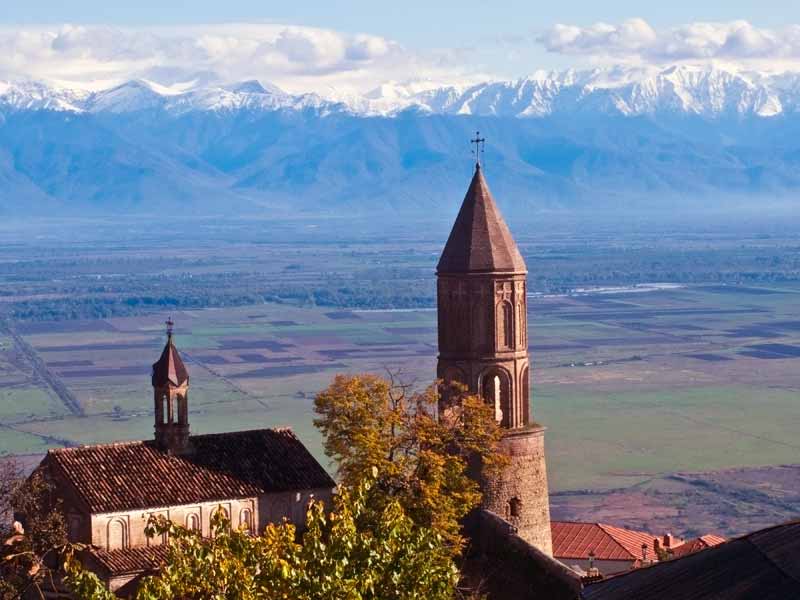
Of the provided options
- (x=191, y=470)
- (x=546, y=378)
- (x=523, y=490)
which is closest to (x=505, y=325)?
(x=523, y=490)

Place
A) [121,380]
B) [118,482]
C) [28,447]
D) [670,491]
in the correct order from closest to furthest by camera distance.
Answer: [118,482], [670,491], [28,447], [121,380]

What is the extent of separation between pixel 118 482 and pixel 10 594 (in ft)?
24.7

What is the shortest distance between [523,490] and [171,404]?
29.4ft

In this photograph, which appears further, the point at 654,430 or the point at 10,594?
the point at 654,430

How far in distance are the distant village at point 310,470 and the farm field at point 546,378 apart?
35.8m

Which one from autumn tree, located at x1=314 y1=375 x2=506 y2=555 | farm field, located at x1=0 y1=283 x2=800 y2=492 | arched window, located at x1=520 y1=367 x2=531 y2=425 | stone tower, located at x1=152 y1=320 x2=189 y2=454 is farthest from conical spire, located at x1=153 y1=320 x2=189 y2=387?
farm field, located at x1=0 y1=283 x2=800 y2=492

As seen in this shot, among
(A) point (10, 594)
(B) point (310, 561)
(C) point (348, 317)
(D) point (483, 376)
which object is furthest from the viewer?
(C) point (348, 317)

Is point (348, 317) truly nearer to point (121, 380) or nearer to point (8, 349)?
point (8, 349)

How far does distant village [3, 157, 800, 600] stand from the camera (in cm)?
3997

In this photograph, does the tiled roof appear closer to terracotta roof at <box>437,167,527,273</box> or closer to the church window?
the church window

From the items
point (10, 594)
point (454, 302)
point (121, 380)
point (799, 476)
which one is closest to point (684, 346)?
point (121, 380)

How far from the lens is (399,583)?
80.2ft

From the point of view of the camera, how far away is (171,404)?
141 feet

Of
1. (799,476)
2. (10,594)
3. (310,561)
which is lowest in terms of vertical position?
(799,476)
